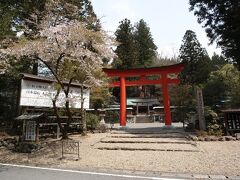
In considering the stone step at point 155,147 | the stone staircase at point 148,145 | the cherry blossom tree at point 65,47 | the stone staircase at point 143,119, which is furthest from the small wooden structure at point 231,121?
the stone staircase at point 143,119

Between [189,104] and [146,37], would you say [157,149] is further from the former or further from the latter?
[146,37]

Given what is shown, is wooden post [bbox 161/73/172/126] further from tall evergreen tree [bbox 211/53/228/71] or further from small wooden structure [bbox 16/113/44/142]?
tall evergreen tree [bbox 211/53/228/71]

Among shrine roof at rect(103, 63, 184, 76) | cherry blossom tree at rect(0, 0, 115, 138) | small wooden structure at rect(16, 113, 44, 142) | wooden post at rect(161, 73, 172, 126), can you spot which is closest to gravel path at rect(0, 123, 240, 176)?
small wooden structure at rect(16, 113, 44, 142)

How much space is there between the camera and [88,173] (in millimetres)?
7734

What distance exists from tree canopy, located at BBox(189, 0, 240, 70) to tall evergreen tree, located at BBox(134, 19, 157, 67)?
32.1m

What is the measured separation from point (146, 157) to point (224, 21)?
11.0 m

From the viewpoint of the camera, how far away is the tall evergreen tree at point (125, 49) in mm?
43366

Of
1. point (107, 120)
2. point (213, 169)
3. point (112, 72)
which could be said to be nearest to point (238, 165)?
point (213, 169)

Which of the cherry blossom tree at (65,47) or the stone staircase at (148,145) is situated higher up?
the cherry blossom tree at (65,47)

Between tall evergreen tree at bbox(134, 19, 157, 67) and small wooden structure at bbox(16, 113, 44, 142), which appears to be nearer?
small wooden structure at bbox(16, 113, 44, 142)

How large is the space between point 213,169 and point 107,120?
2773 cm

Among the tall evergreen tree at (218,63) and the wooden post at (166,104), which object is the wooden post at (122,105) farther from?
the tall evergreen tree at (218,63)

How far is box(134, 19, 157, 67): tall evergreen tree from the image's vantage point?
51.0 m

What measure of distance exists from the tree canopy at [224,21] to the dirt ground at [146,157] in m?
6.44
